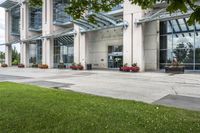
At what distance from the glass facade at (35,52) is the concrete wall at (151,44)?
85.3ft

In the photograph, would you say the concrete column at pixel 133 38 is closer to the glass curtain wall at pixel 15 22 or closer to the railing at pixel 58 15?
the railing at pixel 58 15

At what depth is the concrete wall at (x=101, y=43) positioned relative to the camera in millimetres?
36875

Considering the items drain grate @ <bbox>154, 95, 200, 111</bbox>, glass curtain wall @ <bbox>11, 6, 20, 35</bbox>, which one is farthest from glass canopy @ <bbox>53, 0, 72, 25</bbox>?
drain grate @ <bbox>154, 95, 200, 111</bbox>

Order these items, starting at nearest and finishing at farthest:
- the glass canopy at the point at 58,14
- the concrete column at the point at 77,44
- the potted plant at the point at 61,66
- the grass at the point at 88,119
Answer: the grass at the point at 88,119
the concrete column at the point at 77,44
the potted plant at the point at 61,66
the glass canopy at the point at 58,14

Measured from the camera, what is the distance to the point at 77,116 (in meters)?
6.23

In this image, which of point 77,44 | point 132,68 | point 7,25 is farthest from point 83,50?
point 7,25

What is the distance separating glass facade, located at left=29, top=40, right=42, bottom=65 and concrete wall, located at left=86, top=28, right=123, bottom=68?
48.6 ft

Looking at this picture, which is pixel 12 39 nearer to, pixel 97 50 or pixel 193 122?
pixel 97 50

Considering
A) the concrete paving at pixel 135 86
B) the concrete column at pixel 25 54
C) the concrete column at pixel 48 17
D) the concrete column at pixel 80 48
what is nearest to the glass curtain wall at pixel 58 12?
the concrete column at pixel 48 17

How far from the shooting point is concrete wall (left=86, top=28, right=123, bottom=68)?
121ft

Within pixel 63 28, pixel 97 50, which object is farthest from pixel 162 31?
pixel 63 28

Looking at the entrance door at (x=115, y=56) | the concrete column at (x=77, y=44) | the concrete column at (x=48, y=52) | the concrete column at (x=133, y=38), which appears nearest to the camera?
the concrete column at (x=133, y=38)

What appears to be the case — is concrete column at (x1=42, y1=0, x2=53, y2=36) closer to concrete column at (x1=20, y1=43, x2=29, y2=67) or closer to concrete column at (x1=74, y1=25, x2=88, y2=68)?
concrete column at (x1=74, y1=25, x2=88, y2=68)

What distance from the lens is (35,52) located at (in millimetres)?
51656
